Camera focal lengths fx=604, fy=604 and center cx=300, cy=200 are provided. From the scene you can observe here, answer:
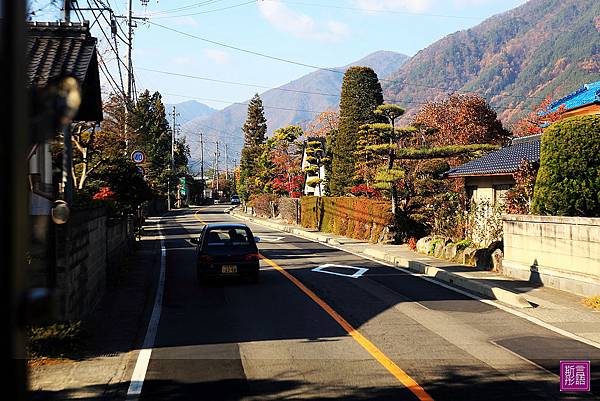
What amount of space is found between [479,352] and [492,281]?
7.36 m

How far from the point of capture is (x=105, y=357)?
867 cm

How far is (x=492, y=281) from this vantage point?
51.8ft

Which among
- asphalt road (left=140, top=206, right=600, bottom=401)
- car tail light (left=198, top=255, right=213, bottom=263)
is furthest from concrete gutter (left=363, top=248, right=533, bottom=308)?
car tail light (left=198, top=255, right=213, bottom=263)

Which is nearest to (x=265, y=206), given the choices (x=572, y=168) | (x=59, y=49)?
(x=572, y=168)

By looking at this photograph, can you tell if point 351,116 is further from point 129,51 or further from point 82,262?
point 82,262

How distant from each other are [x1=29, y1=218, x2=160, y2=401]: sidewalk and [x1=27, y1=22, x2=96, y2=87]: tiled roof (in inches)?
166

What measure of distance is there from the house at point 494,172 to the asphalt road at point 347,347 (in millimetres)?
7402

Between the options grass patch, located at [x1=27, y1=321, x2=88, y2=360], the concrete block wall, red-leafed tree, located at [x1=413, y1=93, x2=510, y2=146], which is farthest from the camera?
red-leafed tree, located at [x1=413, y1=93, x2=510, y2=146]

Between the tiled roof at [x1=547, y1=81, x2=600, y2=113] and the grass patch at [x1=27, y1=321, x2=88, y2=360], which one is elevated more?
the tiled roof at [x1=547, y1=81, x2=600, y2=113]

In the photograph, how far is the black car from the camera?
601 inches

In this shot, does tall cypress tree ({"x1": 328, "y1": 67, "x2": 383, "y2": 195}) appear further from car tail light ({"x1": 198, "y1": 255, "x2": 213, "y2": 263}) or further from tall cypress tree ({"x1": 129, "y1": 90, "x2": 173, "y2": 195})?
tall cypress tree ({"x1": 129, "y1": 90, "x2": 173, "y2": 195})

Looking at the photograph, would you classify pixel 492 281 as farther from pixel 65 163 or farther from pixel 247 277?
pixel 65 163

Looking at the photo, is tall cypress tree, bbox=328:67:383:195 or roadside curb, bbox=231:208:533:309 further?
tall cypress tree, bbox=328:67:383:195

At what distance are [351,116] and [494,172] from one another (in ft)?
82.5
